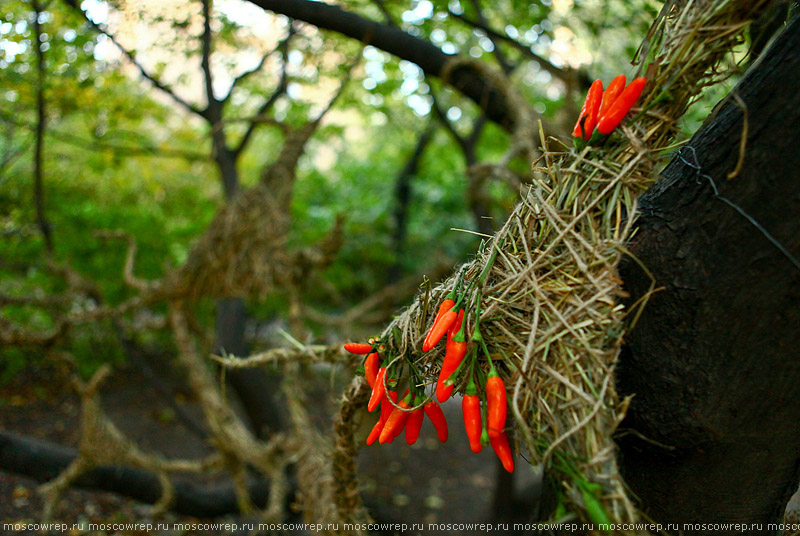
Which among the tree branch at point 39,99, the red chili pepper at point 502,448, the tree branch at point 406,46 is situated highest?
the tree branch at point 406,46

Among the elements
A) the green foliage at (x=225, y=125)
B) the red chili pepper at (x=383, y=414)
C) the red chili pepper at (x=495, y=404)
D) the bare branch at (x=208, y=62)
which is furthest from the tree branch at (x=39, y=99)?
the red chili pepper at (x=495, y=404)

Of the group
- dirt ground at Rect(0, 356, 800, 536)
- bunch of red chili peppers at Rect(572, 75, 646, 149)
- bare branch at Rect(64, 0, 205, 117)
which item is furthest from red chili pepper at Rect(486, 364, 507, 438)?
bare branch at Rect(64, 0, 205, 117)

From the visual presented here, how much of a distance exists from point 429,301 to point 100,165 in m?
4.70

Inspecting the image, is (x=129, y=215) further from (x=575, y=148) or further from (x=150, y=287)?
(x=575, y=148)

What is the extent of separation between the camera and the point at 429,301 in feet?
3.96

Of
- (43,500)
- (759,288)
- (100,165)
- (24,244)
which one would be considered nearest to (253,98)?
(100,165)

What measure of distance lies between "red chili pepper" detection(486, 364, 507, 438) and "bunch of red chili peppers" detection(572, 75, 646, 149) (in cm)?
50

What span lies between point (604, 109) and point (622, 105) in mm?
34

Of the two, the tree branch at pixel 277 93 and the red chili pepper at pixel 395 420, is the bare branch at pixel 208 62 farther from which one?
the red chili pepper at pixel 395 420

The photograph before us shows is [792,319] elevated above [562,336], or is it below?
above

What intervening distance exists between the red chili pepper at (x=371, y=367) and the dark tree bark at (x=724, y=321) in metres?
0.55

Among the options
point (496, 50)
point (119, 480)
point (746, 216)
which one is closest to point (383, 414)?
point (746, 216)

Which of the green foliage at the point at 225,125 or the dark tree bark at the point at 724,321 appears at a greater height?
the dark tree bark at the point at 724,321

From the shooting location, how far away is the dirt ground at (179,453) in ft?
13.6
